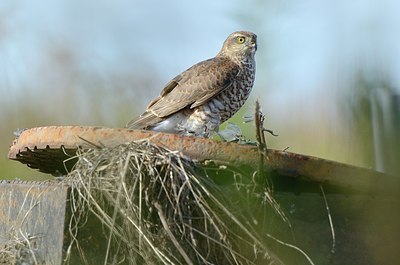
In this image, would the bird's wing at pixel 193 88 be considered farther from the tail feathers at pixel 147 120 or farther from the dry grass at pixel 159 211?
the dry grass at pixel 159 211

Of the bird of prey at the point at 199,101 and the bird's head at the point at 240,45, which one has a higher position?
the bird's head at the point at 240,45

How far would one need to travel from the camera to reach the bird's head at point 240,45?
509 centimetres

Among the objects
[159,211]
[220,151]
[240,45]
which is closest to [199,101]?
[240,45]

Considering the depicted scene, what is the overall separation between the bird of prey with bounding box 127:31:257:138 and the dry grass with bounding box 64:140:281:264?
218cm

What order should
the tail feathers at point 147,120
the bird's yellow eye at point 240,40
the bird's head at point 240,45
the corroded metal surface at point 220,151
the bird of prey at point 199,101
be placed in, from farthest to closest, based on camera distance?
1. the bird's yellow eye at point 240,40
2. the bird's head at point 240,45
3. the bird of prey at point 199,101
4. the tail feathers at point 147,120
5. the corroded metal surface at point 220,151

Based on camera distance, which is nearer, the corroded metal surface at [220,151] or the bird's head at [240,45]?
the corroded metal surface at [220,151]

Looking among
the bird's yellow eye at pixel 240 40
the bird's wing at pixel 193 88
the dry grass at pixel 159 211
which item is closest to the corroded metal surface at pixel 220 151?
the dry grass at pixel 159 211

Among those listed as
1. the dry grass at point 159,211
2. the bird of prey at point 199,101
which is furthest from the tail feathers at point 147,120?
the dry grass at point 159,211

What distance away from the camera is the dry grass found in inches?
66.1

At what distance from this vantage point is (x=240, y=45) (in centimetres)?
521

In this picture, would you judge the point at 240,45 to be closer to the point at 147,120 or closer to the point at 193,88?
the point at 193,88

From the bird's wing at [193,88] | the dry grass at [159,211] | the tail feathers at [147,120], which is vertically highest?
the bird's wing at [193,88]

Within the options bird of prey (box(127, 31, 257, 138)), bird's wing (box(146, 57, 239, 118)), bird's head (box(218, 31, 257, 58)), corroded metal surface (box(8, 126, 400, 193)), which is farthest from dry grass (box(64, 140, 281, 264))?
bird's head (box(218, 31, 257, 58))

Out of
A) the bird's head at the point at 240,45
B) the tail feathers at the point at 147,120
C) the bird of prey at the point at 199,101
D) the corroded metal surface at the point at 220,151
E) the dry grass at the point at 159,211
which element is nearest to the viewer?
the dry grass at the point at 159,211
